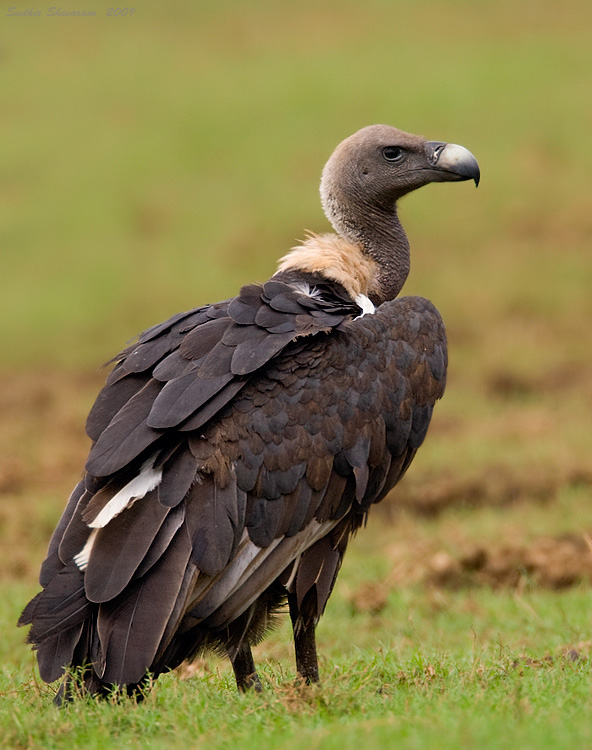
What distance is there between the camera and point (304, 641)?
183 inches

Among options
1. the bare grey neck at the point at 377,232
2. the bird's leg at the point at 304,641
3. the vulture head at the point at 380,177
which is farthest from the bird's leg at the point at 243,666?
the vulture head at the point at 380,177

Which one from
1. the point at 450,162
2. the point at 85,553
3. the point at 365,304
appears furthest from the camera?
the point at 450,162

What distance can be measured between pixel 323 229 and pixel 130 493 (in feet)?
42.9

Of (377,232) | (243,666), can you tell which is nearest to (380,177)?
(377,232)

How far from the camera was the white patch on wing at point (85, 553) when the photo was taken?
4.18 m

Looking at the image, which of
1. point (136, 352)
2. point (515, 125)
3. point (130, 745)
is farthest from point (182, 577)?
point (515, 125)

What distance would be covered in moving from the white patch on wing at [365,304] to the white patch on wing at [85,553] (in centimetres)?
139

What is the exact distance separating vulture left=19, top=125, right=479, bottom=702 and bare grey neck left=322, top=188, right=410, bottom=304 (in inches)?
24.7

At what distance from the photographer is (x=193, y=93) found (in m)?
22.5

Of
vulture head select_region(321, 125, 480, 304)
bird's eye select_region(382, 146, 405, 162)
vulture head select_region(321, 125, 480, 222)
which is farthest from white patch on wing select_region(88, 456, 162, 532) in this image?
bird's eye select_region(382, 146, 405, 162)

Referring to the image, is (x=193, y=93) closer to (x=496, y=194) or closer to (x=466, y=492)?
(x=496, y=194)

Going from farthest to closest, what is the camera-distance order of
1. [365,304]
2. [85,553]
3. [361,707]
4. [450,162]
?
[450,162], [365,304], [85,553], [361,707]

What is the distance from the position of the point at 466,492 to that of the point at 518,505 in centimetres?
51

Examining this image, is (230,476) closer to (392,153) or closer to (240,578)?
(240,578)
